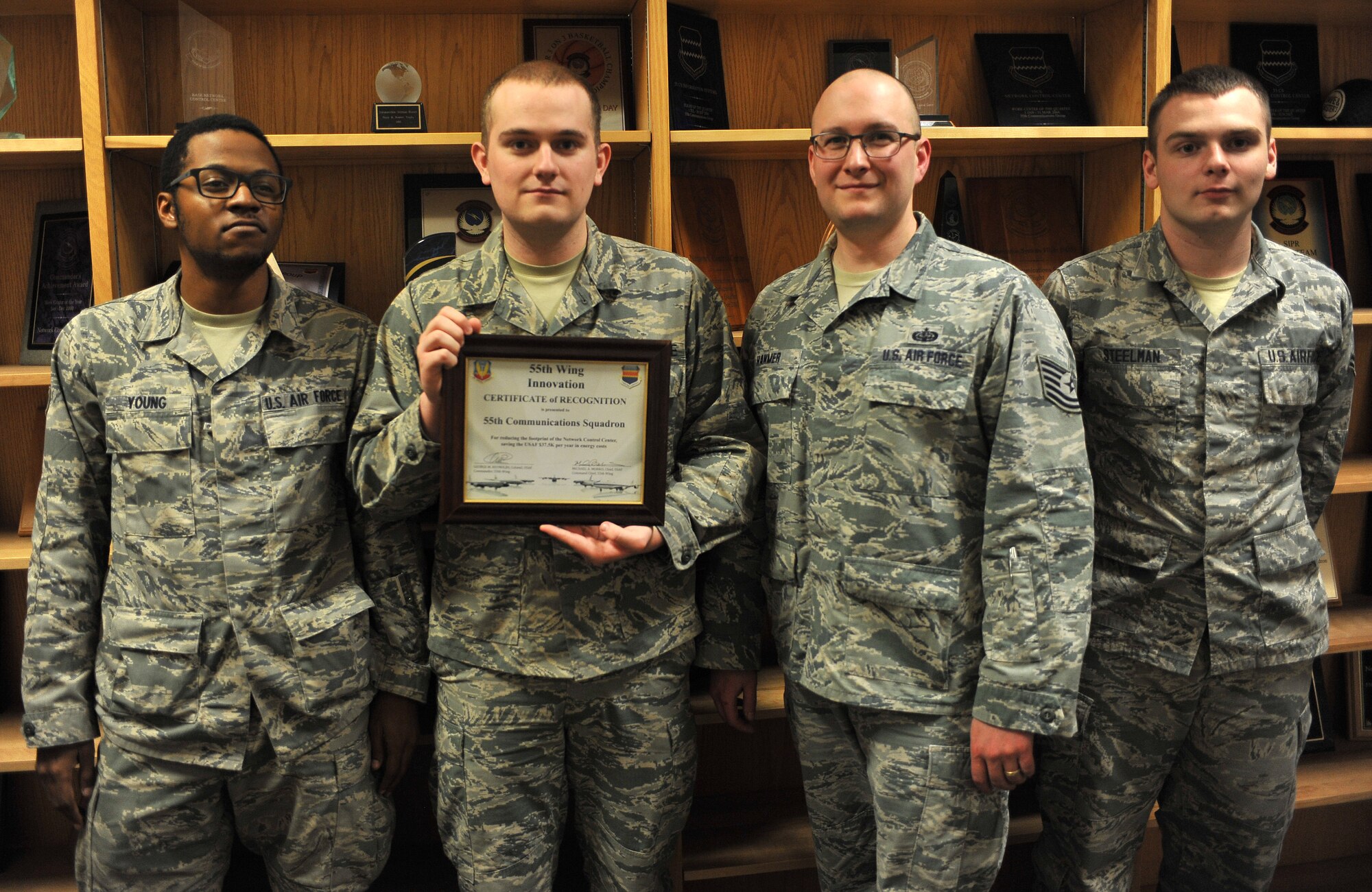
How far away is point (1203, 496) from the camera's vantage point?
1.85 meters

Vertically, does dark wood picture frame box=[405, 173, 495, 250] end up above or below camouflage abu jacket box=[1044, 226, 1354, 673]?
above

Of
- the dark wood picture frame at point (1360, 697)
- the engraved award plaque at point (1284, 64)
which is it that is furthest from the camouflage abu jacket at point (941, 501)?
the dark wood picture frame at point (1360, 697)

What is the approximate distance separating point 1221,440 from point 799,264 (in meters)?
1.21

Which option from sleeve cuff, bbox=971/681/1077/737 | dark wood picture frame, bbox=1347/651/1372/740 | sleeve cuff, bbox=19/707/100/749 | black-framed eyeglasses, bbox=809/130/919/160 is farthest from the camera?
dark wood picture frame, bbox=1347/651/1372/740

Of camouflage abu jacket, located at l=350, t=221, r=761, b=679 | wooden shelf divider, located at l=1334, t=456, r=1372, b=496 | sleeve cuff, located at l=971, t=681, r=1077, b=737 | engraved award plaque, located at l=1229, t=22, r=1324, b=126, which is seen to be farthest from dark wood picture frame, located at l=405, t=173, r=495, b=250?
wooden shelf divider, located at l=1334, t=456, r=1372, b=496

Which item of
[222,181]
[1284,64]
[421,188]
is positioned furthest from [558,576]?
[1284,64]

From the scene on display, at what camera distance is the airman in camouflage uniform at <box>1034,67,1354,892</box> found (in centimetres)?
185

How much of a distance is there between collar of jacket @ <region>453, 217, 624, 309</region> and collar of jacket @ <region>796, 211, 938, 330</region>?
1.20 feet

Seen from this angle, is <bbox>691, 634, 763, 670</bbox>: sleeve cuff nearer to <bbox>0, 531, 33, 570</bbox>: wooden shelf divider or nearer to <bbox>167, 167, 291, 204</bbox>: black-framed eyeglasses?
<bbox>167, 167, 291, 204</bbox>: black-framed eyeglasses

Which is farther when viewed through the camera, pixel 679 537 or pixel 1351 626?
pixel 1351 626

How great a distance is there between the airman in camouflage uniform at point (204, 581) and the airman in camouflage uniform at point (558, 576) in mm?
161

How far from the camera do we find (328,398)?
1885 millimetres

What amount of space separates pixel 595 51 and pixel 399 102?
506 millimetres

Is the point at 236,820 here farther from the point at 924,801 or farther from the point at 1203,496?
the point at 1203,496
